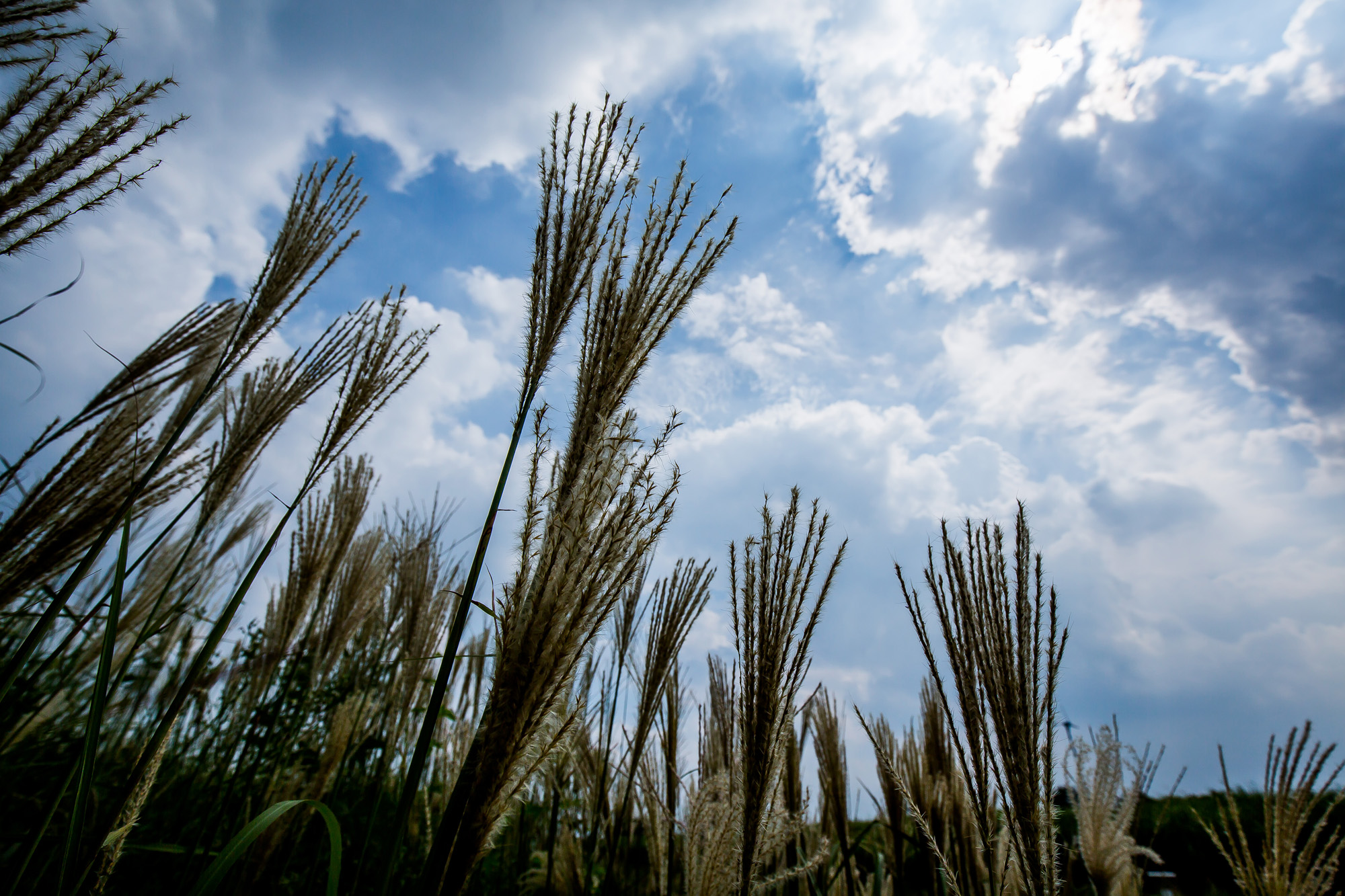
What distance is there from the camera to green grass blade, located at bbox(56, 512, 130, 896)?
1.00 m

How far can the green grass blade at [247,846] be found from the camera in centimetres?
95

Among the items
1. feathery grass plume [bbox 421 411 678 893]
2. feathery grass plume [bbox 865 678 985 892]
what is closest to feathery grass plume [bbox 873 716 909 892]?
feathery grass plume [bbox 865 678 985 892]

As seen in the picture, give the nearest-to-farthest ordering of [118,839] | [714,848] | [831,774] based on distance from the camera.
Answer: [118,839] < [714,848] < [831,774]

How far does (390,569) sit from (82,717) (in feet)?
5.36

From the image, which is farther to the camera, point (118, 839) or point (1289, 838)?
point (1289, 838)

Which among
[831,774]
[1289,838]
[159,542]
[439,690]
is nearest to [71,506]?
[159,542]

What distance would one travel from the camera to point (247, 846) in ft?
3.27

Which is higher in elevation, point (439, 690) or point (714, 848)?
point (439, 690)

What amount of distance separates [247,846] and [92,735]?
36 cm

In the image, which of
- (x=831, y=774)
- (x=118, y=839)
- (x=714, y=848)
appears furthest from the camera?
(x=831, y=774)

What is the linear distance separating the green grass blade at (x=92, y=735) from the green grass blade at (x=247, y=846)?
24 cm

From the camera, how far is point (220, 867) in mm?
972

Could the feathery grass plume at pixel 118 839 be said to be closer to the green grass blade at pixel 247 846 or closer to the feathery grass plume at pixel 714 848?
the green grass blade at pixel 247 846

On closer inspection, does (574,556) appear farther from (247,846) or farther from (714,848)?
(714,848)
